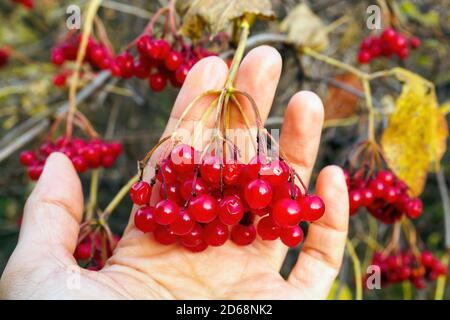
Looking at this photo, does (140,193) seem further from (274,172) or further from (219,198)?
(274,172)

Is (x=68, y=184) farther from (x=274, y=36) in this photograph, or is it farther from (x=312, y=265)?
A: (x=274, y=36)

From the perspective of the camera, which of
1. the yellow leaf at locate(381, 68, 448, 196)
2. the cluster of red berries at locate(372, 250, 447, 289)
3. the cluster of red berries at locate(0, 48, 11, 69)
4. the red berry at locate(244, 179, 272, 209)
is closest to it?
the red berry at locate(244, 179, 272, 209)

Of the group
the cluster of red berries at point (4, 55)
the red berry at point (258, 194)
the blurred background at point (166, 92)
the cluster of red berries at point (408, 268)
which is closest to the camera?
the red berry at point (258, 194)

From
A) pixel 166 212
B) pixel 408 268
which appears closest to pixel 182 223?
pixel 166 212

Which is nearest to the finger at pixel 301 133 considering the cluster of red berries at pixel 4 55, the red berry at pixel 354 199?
the red berry at pixel 354 199

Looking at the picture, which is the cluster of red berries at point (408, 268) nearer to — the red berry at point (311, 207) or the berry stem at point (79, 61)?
the red berry at point (311, 207)

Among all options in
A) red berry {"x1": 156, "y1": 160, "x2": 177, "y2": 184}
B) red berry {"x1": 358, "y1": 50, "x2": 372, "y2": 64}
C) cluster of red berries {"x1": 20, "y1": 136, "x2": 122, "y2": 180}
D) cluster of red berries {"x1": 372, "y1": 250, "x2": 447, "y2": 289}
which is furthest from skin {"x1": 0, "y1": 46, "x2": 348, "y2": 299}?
red berry {"x1": 358, "y1": 50, "x2": 372, "y2": 64}

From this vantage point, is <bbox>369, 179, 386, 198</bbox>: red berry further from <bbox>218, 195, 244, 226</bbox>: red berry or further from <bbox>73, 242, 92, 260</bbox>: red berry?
<bbox>73, 242, 92, 260</bbox>: red berry
